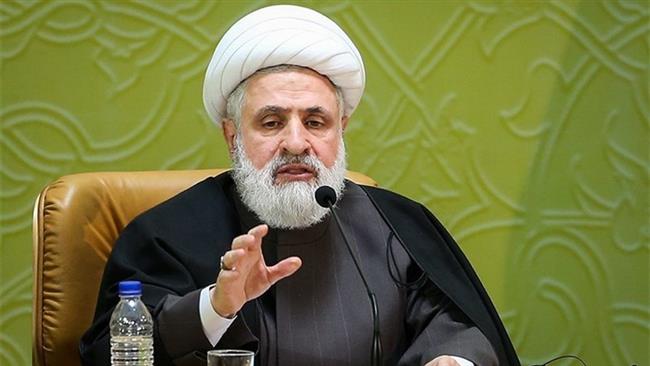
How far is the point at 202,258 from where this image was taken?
2.63 m

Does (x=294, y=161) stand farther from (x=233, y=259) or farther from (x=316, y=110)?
(x=233, y=259)

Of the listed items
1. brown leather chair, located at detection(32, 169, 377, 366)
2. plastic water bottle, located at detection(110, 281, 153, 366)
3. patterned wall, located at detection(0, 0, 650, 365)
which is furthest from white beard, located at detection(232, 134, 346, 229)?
patterned wall, located at detection(0, 0, 650, 365)

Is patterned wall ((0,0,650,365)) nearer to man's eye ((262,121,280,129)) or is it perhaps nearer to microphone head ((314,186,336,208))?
man's eye ((262,121,280,129))

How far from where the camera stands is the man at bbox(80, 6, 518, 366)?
2596mm

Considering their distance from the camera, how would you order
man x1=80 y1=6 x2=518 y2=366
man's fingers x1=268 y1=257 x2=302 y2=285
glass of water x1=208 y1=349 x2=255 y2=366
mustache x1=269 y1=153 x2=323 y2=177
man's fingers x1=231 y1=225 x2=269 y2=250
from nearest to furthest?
1. glass of water x1=208 y1=349 x2=255 y2=366
2. man's fingers x1=231 y1=225 x2=269 y2=250
3. man's fingers x1=268 y1=257 x2=302 y2=285
4. man x1=80 y1=6 x2=518 y2=366
5. mustache x1=269 y1=153 x2=323 y2=177

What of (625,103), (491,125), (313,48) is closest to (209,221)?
(313,48)

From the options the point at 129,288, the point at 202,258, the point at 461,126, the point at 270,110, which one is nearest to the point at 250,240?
the point at 129,288

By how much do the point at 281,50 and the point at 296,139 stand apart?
24 cm

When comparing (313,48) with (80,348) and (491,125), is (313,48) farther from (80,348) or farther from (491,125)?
(491,125)

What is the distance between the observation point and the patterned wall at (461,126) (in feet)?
11.1

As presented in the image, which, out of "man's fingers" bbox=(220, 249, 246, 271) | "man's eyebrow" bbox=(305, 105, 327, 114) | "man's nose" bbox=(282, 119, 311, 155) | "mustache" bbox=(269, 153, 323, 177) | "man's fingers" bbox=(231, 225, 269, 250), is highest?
"man's eyebrow" bbox=(305, 105, 327, 114)

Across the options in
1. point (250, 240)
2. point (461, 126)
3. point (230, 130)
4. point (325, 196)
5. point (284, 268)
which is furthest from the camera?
point (461, 126)

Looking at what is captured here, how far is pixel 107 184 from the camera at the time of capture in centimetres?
282

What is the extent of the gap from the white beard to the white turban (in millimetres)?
235
